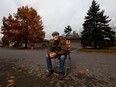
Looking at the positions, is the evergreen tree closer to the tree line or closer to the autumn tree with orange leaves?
the tree line

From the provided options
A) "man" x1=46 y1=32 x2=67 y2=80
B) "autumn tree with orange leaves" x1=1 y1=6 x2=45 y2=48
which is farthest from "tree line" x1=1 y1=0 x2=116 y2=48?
"man" x1=46 y1=32 x2=67 y2=80

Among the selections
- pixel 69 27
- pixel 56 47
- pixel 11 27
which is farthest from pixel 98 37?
pixel 69 27

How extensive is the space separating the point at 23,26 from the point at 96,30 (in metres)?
17.1

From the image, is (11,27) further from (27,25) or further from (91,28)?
(91,28)

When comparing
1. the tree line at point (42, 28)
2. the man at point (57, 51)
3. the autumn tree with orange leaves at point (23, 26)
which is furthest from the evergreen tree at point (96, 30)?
the man at point (57, 51)

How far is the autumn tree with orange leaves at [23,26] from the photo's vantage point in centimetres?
3262

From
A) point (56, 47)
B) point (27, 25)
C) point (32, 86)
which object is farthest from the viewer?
point (27, 25)

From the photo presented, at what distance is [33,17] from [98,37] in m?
16.4

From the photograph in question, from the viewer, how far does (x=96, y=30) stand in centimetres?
3136

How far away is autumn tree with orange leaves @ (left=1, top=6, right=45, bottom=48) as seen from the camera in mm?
32625

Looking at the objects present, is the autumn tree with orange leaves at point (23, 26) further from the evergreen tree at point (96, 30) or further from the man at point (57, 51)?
the man at point (57, 51)

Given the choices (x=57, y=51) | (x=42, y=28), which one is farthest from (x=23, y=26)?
(x=57, y=51)

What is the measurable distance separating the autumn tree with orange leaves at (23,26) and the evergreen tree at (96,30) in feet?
35.7

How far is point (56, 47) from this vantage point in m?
5.07
